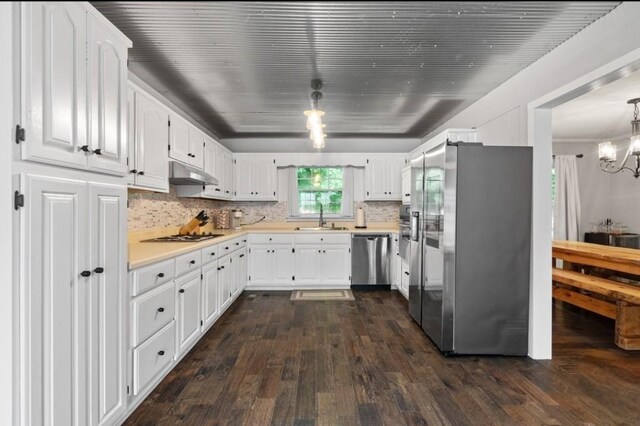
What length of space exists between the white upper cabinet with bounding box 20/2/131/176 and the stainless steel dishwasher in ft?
12.3

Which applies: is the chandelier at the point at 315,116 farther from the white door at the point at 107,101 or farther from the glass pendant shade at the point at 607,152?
the glass pendant shade at the point at 607,152

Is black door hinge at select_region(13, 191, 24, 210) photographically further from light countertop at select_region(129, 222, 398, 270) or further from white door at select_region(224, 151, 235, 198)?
white door at select_region(224, 151, 235, 198)

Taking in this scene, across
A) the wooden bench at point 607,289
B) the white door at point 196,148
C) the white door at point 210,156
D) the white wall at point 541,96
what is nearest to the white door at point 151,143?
the white door at point 196,148

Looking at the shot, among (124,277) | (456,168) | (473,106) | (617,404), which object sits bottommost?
(617,404)

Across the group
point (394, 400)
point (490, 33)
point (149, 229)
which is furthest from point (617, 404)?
point (149, 229)

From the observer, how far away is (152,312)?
7.16ft

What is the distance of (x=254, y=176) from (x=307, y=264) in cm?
167

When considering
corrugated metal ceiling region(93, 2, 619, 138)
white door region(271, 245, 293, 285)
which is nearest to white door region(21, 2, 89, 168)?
corrugated metal ceiling region(93, 2, 619, 138)

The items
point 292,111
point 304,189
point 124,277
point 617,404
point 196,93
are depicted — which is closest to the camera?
point 124,277

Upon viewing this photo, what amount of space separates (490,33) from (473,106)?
1619 mm

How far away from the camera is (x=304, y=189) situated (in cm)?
591

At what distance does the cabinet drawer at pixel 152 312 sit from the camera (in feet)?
6.57

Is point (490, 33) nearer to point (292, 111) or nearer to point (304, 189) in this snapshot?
point (292, 111)

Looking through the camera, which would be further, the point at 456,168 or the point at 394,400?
the point at 456,168
